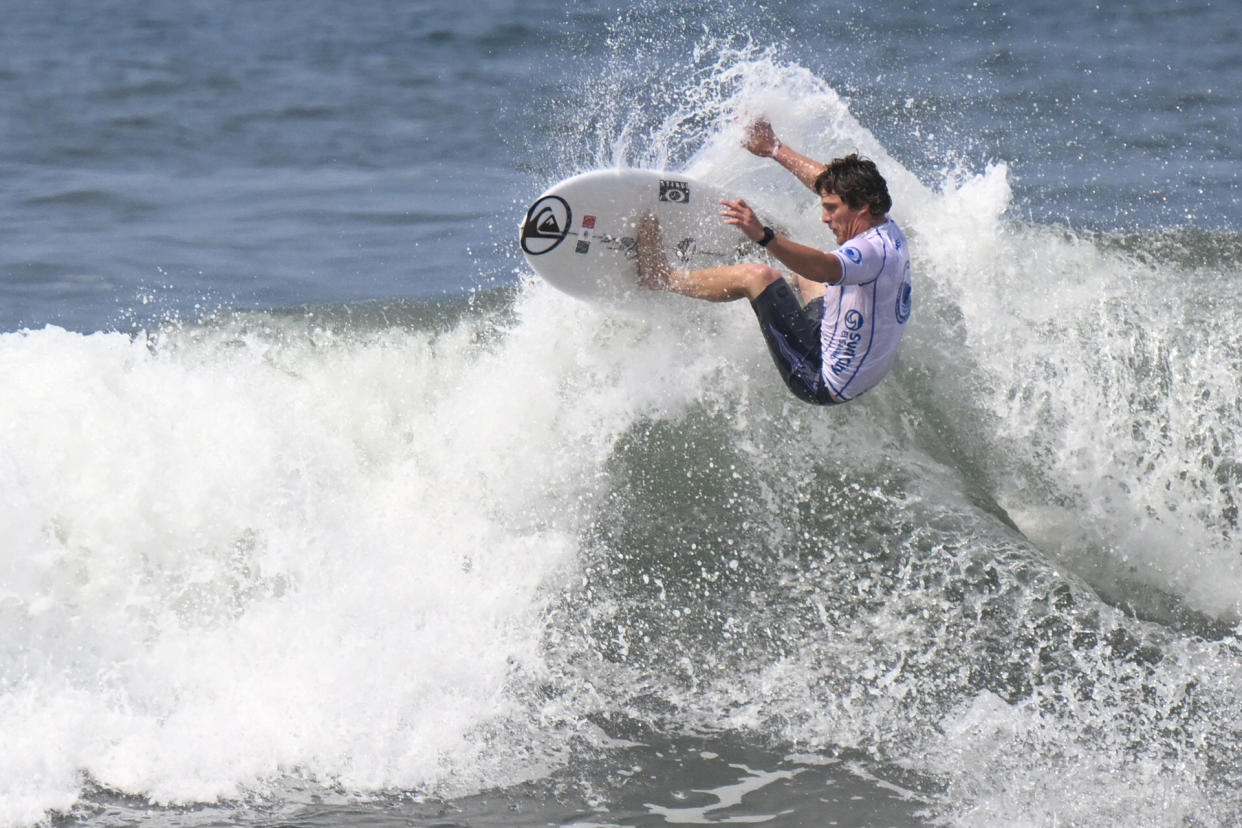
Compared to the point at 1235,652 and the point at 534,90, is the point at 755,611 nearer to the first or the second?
the point at 1235,652

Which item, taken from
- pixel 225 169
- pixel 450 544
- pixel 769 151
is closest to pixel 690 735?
Result: pixel 450 544

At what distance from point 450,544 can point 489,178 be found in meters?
8.26

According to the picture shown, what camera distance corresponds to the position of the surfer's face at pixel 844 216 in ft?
19.4

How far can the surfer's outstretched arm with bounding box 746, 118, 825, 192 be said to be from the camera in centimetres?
659

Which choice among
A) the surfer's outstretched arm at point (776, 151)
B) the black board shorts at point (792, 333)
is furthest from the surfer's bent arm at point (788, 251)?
the surfer's outstretched arm at point (776, 151)

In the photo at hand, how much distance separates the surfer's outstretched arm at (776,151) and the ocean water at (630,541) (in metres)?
0.16

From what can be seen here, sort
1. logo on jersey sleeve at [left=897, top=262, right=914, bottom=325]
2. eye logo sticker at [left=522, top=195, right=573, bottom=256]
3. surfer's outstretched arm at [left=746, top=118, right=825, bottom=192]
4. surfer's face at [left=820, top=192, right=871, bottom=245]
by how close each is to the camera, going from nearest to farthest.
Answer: surfer's face at [left=820, top=192, right=871, bottom=245], logo on jersey sleeve at [left=897, top=262, right=914, bottom=325], eye logo sticker at [left=522, top=195, right=573, bottom=256], surfer's outstretched arm at [left=746, top=118, right=825, bottom=192]

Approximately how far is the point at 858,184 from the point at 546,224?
1556 mm

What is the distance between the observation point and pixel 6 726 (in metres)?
5.14

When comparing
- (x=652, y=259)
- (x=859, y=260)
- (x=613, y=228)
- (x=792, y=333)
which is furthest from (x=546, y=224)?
(x=859, y=260)

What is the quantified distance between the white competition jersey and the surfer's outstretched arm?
68 centimetres

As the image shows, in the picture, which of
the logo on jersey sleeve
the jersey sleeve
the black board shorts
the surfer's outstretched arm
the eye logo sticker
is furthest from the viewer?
the surfer's outstretched arm

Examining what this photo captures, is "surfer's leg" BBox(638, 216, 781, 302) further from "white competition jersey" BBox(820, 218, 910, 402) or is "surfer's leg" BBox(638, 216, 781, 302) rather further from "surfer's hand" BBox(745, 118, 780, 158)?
"surfer's hand" BBox(745, 118, 780, 158)

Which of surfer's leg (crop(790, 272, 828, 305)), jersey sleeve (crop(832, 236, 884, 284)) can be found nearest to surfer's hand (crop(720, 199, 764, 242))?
jersey sleeve (crop(832, 236, 884, 284))
